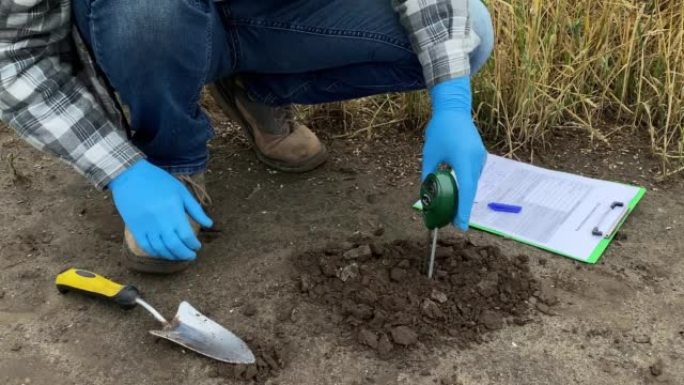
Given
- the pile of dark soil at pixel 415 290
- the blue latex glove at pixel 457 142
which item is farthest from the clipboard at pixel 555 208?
the blue latex glove at pixel 457 142

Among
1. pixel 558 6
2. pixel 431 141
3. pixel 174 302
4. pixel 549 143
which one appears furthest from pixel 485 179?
pixel 174 302

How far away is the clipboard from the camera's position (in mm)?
1759

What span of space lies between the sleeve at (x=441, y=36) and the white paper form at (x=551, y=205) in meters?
0.46

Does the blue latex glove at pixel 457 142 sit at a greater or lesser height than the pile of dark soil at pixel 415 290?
greater

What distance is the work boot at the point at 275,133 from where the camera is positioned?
6.70ft

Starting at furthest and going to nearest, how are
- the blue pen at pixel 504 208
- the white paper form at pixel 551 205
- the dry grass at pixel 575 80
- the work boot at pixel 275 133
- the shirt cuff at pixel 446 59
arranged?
the dry grass at pixel 575 80, the work boot at pixel 275 133, the blue pen at pixel 504 208, the white paper form at pixel 551 205, the shirt cuff at pixel 446 59

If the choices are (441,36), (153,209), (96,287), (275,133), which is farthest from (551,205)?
(96,287)

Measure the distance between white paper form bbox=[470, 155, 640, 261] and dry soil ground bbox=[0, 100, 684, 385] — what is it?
5 cm

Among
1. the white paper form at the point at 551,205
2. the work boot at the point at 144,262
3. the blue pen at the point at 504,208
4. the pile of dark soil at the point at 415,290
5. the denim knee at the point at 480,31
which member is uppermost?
the denim knee at the point at 480,31

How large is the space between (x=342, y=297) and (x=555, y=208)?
2.20 ft

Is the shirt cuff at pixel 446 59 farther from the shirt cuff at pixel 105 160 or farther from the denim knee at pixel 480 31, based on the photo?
the shirt cuff at pixel 105 160

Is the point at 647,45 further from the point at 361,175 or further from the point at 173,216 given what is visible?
the point at 173,216

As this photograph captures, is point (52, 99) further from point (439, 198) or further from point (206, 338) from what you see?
point (439, 198)

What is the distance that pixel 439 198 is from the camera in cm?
140
